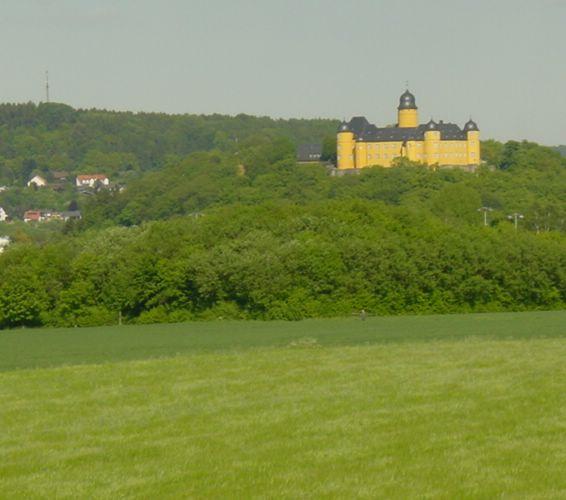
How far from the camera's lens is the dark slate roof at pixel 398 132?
584 ft

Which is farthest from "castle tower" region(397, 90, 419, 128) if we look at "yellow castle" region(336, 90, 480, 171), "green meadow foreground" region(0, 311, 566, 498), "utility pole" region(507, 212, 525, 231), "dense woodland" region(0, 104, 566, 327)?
"green meadow foreground" region(0, 311, 566, 498)

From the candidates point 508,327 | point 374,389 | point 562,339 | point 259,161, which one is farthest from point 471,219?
point 374,389

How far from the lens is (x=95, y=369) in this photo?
92.5ft

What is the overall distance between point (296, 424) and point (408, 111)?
16402 cm

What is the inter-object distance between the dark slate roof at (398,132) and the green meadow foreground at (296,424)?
147398 mm

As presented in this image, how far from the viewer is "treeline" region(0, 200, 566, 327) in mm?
63062

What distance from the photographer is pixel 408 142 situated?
17788cm

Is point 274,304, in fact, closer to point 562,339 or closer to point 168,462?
point 562,339

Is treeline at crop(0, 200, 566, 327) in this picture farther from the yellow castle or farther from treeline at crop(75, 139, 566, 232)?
the yellow castle

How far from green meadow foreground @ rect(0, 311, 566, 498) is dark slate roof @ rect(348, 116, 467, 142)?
147 m

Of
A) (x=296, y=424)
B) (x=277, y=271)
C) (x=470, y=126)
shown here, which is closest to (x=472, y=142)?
(x=470, y=126)

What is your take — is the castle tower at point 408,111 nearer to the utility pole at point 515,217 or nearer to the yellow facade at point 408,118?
the yellow facade at point 408,118

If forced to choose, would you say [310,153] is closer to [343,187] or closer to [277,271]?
[343,187]

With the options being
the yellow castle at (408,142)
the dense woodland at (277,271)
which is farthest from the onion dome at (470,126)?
the dense woodland at (277,271)
